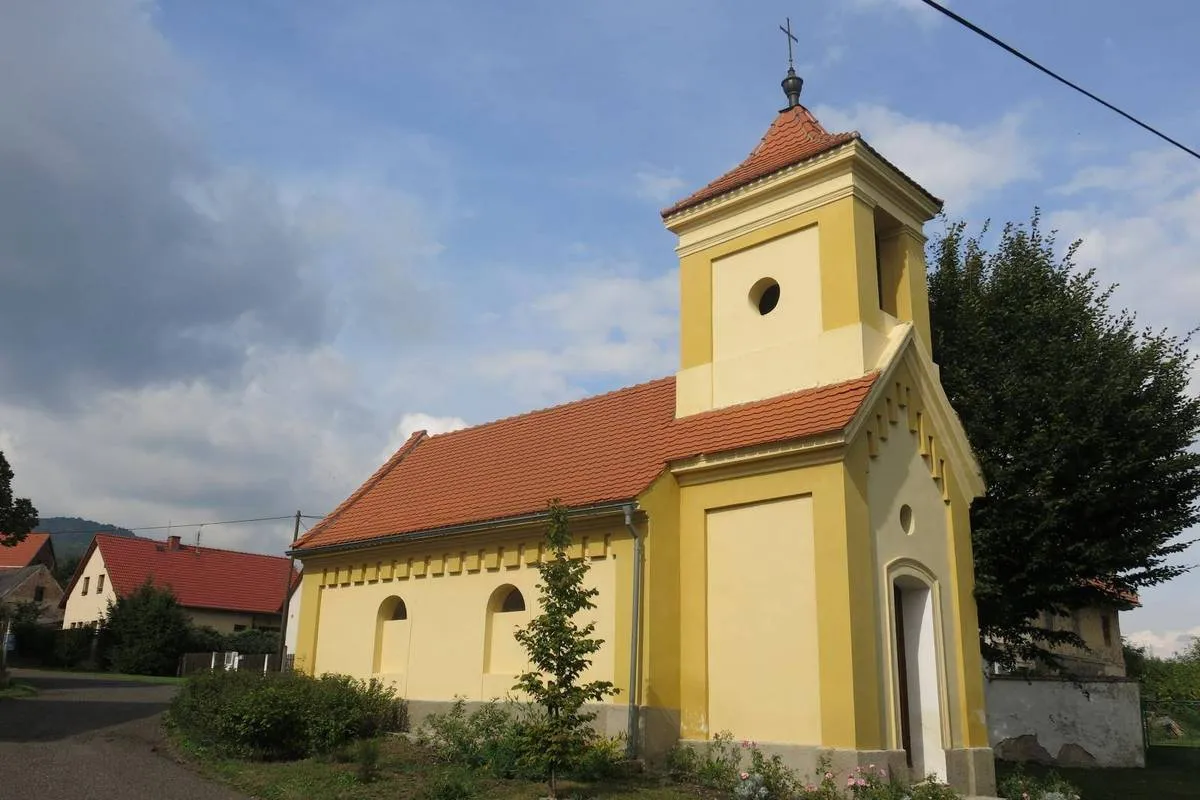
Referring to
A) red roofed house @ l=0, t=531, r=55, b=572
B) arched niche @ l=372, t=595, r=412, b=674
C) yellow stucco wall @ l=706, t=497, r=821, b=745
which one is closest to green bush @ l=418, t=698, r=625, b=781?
yellow stucco wall @ l=706, t=497, r=821, b=745

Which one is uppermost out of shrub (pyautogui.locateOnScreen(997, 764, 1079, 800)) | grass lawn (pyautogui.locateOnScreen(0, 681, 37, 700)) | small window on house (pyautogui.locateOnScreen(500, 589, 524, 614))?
small window on house (pyautogui.locateOnScreen(500, 589, 524, 614))

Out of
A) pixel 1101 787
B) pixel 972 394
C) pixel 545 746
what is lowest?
pixel 1101 787

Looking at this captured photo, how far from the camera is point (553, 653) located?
1171 cm

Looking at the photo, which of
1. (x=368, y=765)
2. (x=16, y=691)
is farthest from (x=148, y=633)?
(x=368, y=765)

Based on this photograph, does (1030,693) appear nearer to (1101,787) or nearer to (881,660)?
(1101,787)

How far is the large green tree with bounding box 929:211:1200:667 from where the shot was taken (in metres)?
15.7

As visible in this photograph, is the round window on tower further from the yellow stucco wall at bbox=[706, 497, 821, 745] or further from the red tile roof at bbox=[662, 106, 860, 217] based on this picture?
the yellow stucco wall at bbox=[706, 497, 821, 745]

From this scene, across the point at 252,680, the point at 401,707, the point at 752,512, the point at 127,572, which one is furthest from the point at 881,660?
the point at 127,572

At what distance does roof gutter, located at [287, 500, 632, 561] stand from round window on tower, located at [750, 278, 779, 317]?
162 inches

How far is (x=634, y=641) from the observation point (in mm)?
13625

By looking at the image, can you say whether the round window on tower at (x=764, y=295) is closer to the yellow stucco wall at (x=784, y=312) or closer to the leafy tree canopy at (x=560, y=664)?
the yellow stucco wall at (x=784, y=312)

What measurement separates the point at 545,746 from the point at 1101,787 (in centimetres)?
Answer: 1369

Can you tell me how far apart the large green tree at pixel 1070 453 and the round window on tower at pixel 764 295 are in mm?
4134

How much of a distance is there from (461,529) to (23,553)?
237ft
